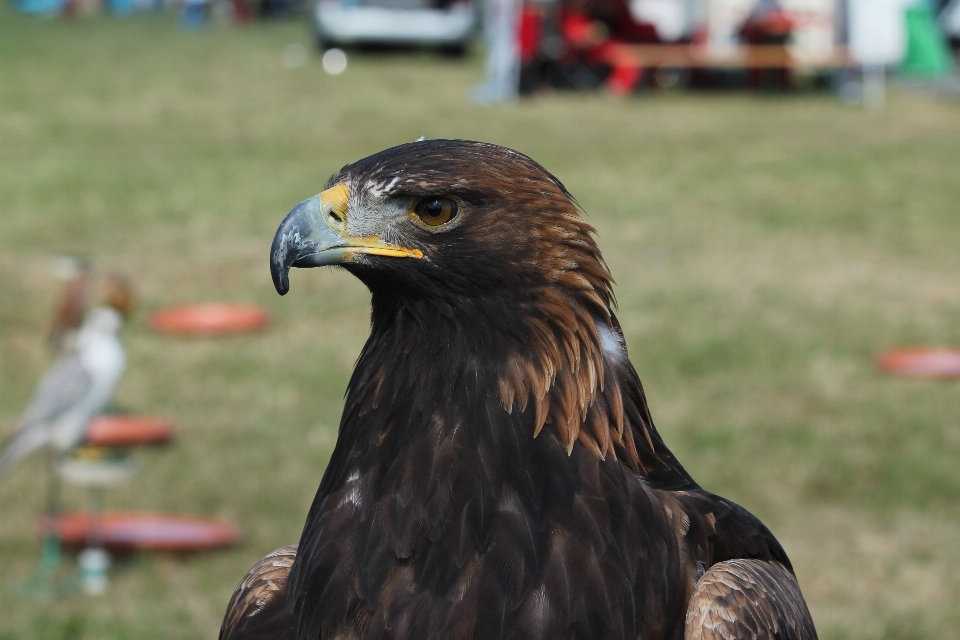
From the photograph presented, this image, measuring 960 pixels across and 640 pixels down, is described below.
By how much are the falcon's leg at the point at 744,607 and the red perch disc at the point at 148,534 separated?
3.74 m

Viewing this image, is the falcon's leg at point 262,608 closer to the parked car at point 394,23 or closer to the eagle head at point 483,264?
the eagle head at point 483,264

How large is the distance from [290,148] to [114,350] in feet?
34.2

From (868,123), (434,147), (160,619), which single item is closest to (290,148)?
(868,123)

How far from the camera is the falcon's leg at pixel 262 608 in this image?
2.59m

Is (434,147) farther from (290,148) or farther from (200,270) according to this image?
(290,148)

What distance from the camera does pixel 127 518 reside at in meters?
6.02

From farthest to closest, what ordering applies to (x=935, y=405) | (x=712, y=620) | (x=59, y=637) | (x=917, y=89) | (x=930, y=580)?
(x=917, y=89) → (x=935, y=405) → (x=930, y=580) → (x=59, y=637) → (x=712, y=620)

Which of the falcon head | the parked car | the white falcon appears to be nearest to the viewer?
the falcon head

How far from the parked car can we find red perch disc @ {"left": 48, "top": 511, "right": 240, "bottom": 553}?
2081cm

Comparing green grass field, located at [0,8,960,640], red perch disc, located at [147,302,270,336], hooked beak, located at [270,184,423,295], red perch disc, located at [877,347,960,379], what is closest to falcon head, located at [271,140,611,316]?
hooked beak, located at [270,184,423,295]

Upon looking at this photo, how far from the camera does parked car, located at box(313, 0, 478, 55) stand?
25.8 m

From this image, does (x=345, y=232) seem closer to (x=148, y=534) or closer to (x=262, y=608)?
(x=262, y=608)

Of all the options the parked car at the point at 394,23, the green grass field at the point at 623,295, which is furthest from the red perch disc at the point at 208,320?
the parked car at the point at 394,23

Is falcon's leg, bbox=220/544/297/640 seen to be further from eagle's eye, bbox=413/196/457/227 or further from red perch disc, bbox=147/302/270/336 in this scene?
red perch disc, bbox=147/302/270/336
